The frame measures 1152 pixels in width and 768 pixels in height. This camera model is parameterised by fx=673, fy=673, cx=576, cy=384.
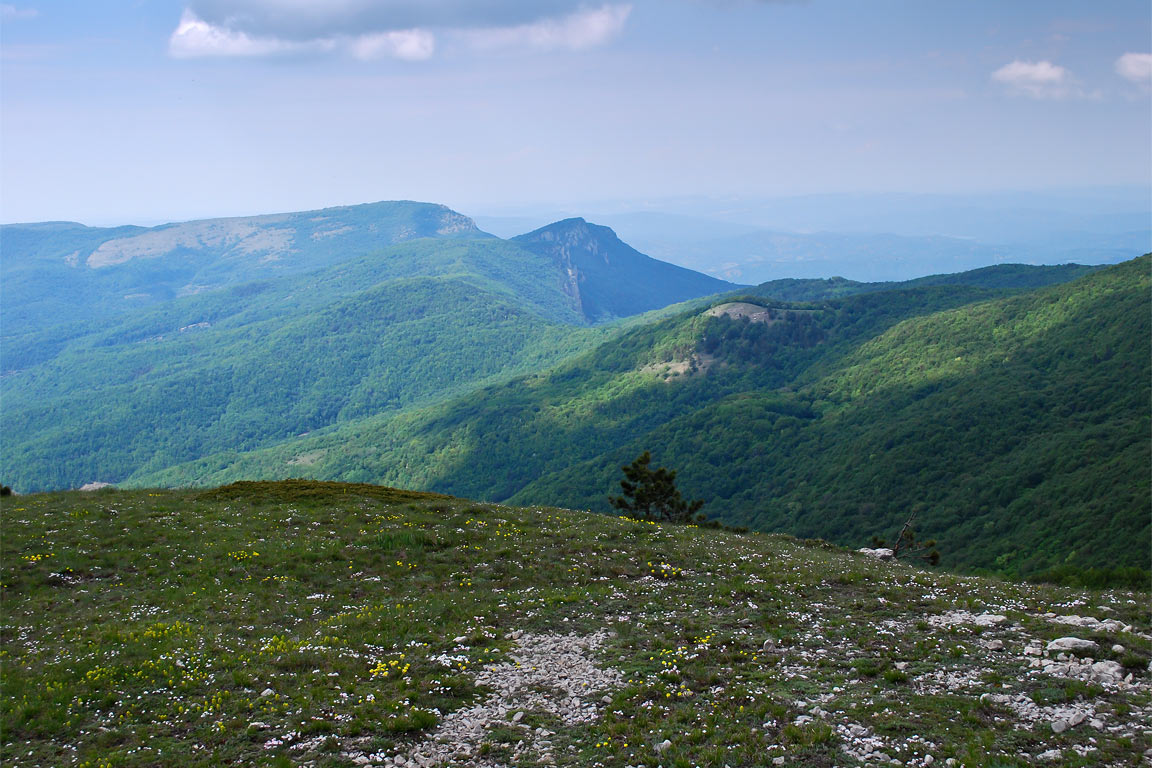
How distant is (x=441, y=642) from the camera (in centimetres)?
2047

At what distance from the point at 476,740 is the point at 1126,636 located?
1696 centimetres

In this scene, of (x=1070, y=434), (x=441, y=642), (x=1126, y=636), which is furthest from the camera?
(x=1070, y=434)

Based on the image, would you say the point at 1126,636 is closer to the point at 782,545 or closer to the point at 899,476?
the point at 782,545

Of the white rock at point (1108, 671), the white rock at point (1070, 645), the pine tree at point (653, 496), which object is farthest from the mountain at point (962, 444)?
the pine tree at point (653, 496)

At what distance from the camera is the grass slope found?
14.2 metres

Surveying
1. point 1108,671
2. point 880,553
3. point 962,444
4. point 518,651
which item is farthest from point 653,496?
point 962,444

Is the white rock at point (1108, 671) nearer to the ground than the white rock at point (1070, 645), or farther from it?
farther from it

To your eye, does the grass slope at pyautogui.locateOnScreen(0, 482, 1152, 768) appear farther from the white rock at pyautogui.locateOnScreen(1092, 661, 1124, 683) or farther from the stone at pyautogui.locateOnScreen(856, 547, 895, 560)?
the stone at pyautogui.locateOnScreen(856, 547, 895, 560)

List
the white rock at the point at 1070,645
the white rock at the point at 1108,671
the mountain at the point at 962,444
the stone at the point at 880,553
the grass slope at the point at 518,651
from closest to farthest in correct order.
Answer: the grass slope at the point at 518,651
the white rock at the point at 1108,671
the white rock at the point at 1070,645
the stone at the point at 880,553
the mountain at the point at 962,444

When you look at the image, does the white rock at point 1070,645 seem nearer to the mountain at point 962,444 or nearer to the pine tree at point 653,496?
the mountain at point 962,444

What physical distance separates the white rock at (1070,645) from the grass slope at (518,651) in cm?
44

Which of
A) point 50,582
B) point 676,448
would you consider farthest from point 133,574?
point 676,448

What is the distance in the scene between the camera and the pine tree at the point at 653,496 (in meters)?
49.3

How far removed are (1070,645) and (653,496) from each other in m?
33.0
